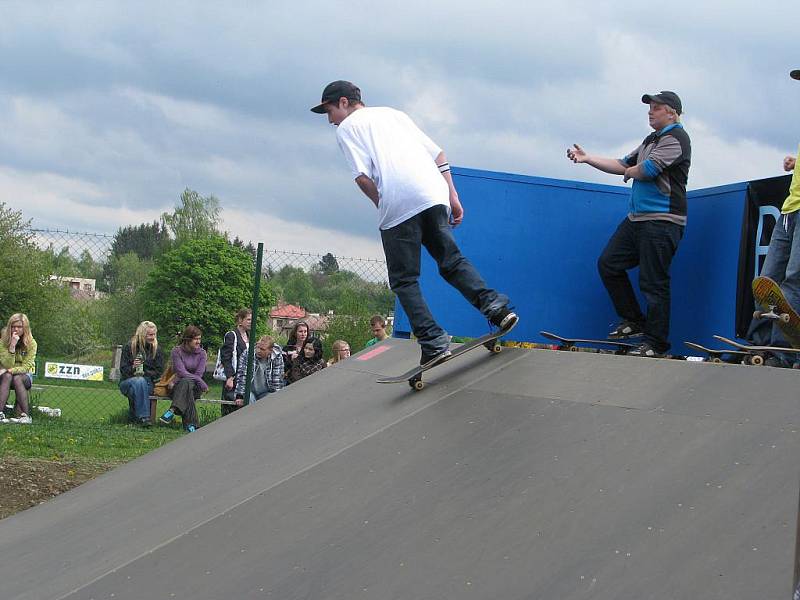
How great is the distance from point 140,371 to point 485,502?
8.49m

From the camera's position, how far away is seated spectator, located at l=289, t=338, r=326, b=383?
965 centimetres

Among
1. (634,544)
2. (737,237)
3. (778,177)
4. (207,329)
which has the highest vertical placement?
(778,177)

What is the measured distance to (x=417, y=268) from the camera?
4742 mm

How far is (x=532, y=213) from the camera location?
636cm

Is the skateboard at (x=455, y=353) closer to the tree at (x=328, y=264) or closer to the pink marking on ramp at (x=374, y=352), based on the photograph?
the pink marking on ramp at (x=374, y=352)

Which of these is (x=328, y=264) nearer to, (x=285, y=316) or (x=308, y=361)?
(x=308, y=361)

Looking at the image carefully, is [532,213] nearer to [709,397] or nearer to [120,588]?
[709,397]

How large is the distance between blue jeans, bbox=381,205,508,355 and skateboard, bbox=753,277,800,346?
4.41ft

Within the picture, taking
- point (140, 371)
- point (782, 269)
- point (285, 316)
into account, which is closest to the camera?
point (782, 269)

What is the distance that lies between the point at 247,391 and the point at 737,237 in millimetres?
5686

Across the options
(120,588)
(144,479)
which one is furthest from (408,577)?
(144,479)

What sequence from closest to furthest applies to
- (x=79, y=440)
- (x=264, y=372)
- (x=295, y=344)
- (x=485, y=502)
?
(x=485, y=502), (x=79, y=440), (x=295, y=344), (x=264, y=372)

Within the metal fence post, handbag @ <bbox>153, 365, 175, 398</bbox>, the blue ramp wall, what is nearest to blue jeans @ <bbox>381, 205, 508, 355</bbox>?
the blue ramp wall

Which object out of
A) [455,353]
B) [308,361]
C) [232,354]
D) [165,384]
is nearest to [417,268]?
[455,353]
